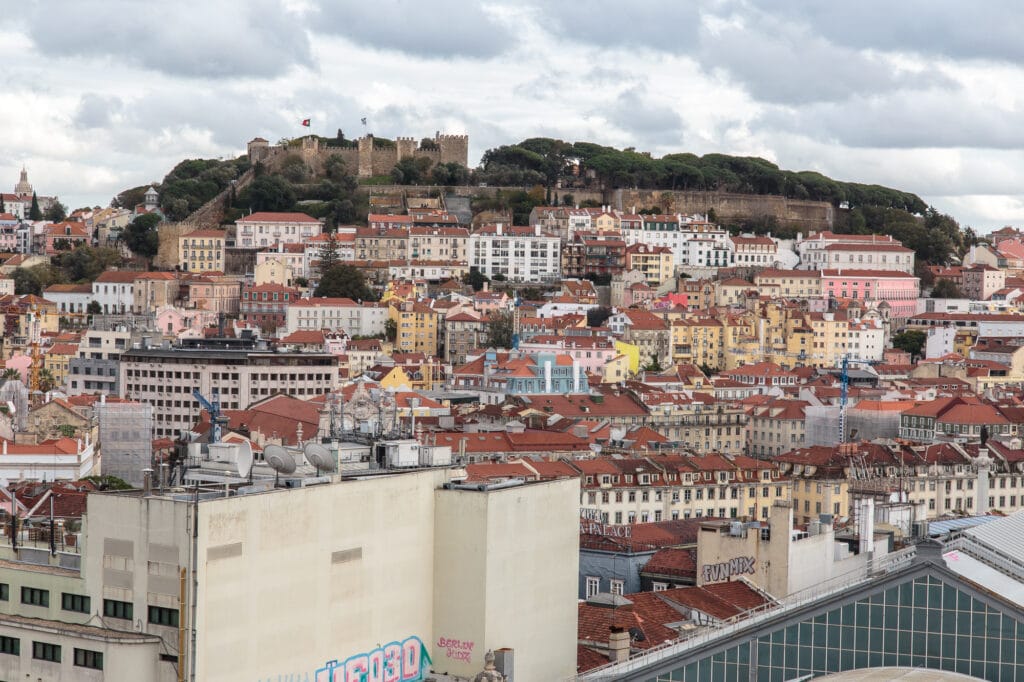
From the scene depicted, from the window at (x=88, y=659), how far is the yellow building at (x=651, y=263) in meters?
79.2

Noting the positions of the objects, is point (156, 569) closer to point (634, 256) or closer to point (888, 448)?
point (888, 448)

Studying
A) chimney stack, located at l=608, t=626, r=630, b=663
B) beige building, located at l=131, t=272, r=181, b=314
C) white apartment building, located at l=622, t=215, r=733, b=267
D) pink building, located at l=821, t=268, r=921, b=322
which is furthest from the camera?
white apartment building, located at l=622, t=215, r=733, b=267

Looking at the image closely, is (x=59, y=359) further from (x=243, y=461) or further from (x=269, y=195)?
(x=243, y=461)

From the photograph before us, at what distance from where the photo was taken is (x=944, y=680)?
1816 centimetres

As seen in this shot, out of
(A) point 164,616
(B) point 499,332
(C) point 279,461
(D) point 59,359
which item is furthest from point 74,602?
(B) point 499,332

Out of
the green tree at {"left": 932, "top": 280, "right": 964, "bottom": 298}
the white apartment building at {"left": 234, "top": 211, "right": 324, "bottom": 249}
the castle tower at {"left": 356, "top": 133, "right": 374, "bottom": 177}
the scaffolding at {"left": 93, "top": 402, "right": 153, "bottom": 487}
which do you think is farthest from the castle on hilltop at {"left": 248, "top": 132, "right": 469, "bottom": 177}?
the scaffolding at {"left": 93, "top": 402, "right": 153, "bottom": 487}

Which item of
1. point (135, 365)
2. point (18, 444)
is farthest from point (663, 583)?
point (135, 365)

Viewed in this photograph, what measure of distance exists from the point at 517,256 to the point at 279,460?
253ft

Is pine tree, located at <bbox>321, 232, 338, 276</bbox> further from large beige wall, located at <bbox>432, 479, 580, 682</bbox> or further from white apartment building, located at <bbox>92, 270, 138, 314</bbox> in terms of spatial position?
large beige wall, located at <bbox>432, 479, 580, 682</bbox>

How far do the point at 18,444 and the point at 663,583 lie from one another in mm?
19791

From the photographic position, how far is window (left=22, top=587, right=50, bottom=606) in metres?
18.9

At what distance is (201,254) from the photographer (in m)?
96.5

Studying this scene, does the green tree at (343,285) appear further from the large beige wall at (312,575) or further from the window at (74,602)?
the window at (74,602)

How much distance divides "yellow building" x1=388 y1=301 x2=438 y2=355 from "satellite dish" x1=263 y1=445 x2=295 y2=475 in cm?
Result: 6296
